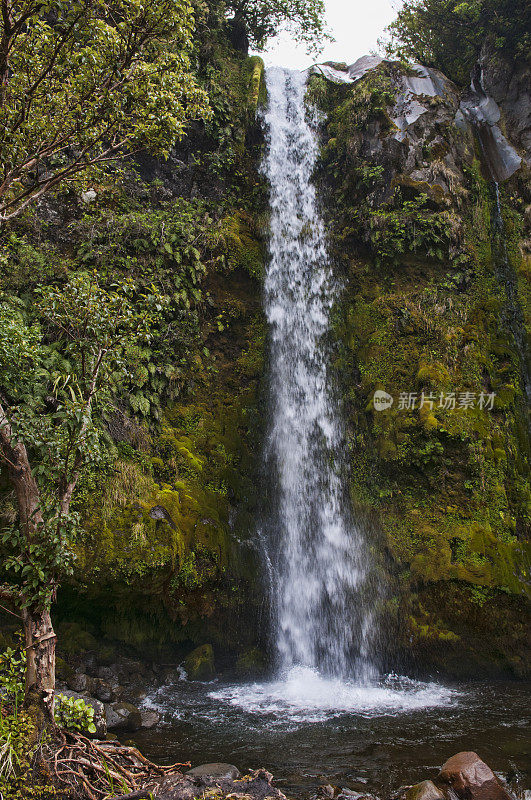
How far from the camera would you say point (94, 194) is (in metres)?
9.95

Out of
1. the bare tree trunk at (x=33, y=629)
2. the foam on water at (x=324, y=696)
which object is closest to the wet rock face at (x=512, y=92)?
the foam on water at (x=324, y=696)

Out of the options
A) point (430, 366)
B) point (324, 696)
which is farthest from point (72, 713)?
point (430, 366)

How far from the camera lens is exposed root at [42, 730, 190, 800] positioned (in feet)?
11.7

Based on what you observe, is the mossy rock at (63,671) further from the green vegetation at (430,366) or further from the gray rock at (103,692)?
the green vegetation at (430,366)

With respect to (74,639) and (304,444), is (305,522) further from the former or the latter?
(74,639)

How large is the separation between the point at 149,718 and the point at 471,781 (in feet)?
12.9

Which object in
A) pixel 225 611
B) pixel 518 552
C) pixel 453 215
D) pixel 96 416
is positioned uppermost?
pixel 453 215

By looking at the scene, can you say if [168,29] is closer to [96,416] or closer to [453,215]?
[96,416]

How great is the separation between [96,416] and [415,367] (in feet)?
20.7

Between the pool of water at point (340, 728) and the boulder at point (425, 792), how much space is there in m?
0.37

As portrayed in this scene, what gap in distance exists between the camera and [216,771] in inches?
181

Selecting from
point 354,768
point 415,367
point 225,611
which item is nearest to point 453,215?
point 415,367

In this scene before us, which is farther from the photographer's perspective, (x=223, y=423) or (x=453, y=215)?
(x=453, y=215)

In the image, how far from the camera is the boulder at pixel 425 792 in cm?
413
